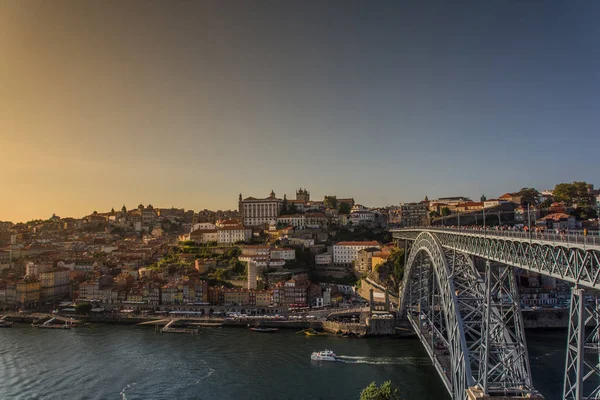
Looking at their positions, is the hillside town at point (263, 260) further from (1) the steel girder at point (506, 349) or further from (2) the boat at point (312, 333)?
(1) the steel girder at point (506, 349)

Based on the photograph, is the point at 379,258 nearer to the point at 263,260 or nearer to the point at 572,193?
the point at 263,260

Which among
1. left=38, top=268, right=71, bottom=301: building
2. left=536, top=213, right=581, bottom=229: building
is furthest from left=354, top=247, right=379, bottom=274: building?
left=38, top=268, right=71, bottom=301: building

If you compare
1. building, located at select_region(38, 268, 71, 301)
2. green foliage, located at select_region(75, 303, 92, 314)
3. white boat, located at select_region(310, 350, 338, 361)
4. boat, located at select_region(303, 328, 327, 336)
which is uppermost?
building, located at select_region(38, 268, 71, 301)

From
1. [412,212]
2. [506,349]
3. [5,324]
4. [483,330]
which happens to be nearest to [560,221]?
Result: [483,330]

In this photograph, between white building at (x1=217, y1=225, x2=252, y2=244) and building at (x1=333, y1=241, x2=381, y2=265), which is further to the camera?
white building at (x1=217, y1=225, x2=252, y2=244)

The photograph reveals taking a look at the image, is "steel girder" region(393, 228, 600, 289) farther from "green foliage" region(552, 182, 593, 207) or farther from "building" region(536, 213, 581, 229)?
"green foliage" region(552, 182, 593, 207)

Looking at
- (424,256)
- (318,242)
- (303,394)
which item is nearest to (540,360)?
(424,256)
